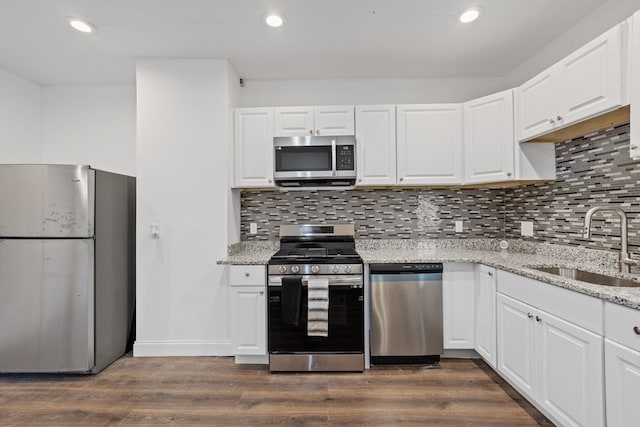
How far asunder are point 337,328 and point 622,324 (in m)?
1.65

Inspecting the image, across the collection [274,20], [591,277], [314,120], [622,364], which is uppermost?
[274,20]

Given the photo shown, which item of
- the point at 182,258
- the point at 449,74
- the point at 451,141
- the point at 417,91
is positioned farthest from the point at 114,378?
the point at 449,74

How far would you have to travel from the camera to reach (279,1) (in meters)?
2.01

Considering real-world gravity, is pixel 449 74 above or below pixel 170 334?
above

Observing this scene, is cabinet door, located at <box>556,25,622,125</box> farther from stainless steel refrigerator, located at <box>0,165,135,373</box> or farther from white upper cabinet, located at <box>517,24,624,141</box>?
stainless steel refrigerator, located at <box>0,165,135,373</box>

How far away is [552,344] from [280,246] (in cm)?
219

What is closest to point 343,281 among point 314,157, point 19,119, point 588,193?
point 314,157

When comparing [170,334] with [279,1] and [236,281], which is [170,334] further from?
[279,1]

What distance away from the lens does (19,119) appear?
10.00 feet

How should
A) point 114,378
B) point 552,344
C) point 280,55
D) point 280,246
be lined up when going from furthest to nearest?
point 280,246 < point 280,55 < point 114,378 < point 552,344

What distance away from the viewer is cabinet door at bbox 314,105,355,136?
2.80m

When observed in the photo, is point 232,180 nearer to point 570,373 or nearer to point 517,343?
point 517,343

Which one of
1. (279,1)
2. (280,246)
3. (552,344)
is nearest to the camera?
(552,344)

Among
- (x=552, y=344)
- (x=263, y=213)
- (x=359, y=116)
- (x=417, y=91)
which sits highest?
(x=417, y=91)
